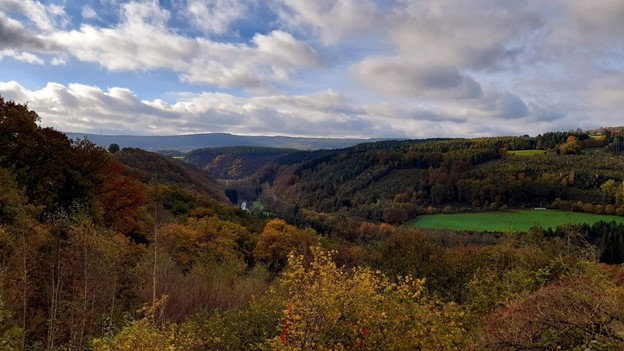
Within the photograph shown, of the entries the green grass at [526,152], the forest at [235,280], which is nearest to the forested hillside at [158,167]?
the forest at [235,280]

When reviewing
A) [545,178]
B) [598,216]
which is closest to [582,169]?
[545,178]

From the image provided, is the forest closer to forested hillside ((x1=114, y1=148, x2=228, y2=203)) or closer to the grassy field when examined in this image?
the grassy field

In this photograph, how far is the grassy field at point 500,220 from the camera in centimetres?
10569

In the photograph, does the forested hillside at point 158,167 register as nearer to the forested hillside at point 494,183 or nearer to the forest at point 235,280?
the forest at point 235,280

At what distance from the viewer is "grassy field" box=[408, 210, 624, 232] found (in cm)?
10569

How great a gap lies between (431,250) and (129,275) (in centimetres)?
2618

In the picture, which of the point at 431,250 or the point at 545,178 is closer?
the point at 431,250

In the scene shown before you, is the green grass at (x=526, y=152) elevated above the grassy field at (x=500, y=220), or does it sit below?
above

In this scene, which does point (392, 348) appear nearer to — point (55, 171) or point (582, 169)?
point (55, 171)

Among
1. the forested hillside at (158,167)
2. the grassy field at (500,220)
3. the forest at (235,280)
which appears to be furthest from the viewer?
the forested hillside at (158,167)

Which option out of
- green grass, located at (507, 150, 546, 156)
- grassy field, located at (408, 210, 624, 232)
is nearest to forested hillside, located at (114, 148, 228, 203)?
grassy field, located at (408, 210, 624, 232)

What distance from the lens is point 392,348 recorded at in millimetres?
12492

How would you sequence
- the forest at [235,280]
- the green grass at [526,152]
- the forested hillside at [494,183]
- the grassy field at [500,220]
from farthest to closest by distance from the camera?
1. the green grass at [526,152]
2. the forested hillside at [494,183]
3. the grassy field at [500,220]
4. the forest at [235,280]

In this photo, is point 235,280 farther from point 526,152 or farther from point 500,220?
point 526,152
